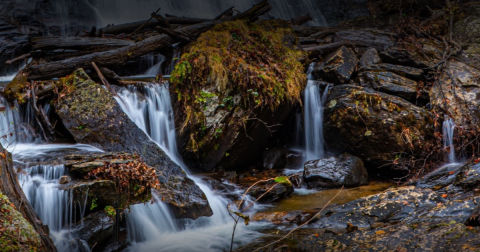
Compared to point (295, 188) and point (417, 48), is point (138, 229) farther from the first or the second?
point (417, 48)

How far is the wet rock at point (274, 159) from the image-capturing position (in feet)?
25.3

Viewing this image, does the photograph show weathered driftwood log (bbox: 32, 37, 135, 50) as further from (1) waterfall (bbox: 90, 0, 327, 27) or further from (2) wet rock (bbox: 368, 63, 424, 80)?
(2) wet rock (bbox: 368, 63, 424, 80)

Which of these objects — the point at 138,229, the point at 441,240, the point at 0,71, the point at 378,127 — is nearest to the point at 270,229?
the point at 138,229

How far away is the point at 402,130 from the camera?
23.6 feet

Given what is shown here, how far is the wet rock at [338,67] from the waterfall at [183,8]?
7037 mm

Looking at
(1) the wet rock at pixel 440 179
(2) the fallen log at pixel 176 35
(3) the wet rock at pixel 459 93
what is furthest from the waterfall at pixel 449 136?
(2) the fallen log at pixel 176 35

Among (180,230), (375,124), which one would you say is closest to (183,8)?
(375,124)

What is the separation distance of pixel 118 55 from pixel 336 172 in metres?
4.97

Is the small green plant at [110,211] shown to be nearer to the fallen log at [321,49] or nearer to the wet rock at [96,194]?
the wet rock at [96,194]

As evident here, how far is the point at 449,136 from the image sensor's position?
739cm

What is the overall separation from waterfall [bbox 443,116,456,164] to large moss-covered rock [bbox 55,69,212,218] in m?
4.89

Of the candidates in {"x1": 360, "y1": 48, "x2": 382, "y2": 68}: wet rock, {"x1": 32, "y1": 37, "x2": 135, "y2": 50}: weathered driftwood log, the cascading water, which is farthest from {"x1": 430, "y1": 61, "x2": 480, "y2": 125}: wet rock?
{"x1": 32, "y1": 37, "x2": 135, "y2": 50}: weathered driftwood log

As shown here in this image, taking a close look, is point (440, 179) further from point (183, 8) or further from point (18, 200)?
point (183, 8)

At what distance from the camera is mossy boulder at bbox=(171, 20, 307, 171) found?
23.0ft
